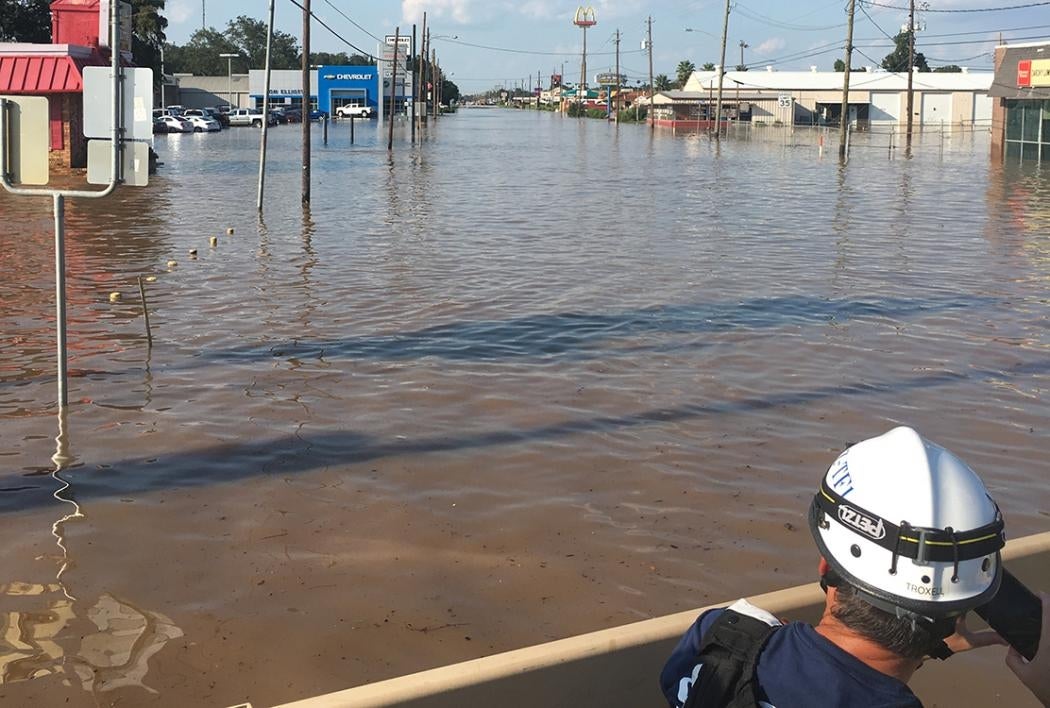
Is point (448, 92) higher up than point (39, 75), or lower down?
higher up

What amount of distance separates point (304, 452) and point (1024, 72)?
4844 cm

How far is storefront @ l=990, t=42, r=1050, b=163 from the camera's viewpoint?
47.4 meters

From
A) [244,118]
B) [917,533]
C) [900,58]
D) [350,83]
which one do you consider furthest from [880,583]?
[900,58]

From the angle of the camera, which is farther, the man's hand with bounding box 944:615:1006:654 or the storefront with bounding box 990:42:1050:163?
the storefront with bounding box 990:42:1050:163

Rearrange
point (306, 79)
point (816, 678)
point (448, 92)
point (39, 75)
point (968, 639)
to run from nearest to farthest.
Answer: point (816, 678)
point (968, 639)
point (306, 79)
point (39, 75)
point (448, 92)

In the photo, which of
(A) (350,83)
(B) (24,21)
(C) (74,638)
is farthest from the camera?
(A) (350,83)

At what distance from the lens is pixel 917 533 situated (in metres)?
2.16

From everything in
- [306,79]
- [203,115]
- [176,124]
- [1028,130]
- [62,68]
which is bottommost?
[306,79]

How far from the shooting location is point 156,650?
203 inches

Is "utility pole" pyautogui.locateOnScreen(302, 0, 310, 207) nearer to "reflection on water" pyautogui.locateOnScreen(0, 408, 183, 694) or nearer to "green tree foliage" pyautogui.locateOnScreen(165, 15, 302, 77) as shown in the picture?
"reflection on water" pyautogui.locateOnScreen(0, 408, 183, 694)

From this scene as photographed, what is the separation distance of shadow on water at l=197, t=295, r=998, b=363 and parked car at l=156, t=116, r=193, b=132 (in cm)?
5736

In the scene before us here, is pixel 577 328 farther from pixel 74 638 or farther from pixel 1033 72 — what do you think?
pixel 1033 72

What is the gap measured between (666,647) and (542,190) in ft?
96.0

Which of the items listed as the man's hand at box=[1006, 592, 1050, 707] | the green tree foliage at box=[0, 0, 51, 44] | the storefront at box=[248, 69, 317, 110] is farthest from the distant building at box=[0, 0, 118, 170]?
the storefront at box=[248, 69, 317, 110]
